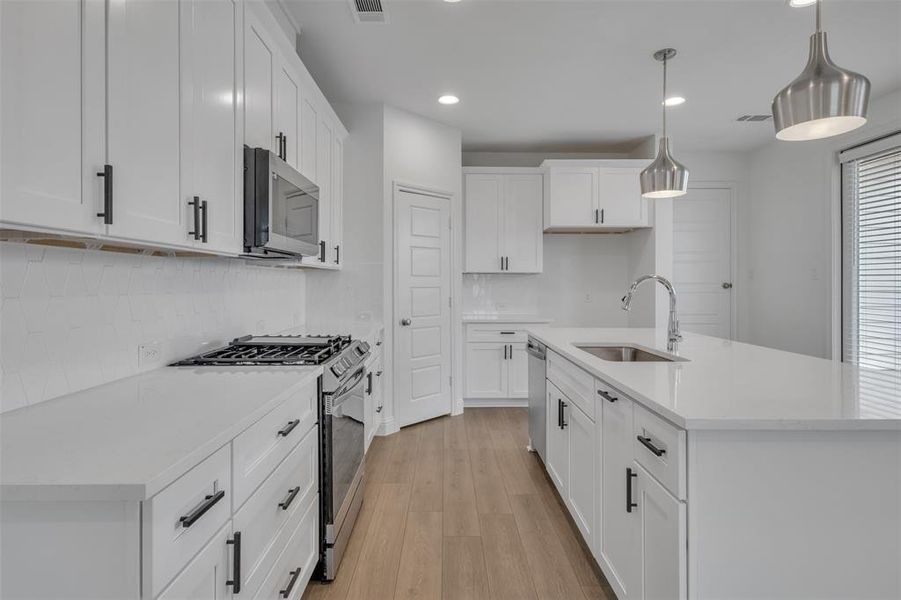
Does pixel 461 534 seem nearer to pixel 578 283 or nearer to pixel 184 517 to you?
pixel 184 517

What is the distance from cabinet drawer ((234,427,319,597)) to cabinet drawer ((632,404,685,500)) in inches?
43.4

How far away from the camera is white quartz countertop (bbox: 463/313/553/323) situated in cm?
468

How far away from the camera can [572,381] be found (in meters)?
2.25

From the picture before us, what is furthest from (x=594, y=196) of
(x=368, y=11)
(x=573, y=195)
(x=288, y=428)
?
(x=288, y=428)

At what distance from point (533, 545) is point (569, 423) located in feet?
Answer: 1.95

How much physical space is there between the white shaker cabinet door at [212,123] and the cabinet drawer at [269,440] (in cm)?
64

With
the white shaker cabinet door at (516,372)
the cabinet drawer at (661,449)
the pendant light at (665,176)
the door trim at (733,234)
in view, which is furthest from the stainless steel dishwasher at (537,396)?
the door trim at (733,234)

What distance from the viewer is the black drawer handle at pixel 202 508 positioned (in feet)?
2.91

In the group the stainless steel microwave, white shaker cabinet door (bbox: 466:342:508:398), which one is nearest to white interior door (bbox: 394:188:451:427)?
white shaker cabinet door (bbox: 466:342:508:398)

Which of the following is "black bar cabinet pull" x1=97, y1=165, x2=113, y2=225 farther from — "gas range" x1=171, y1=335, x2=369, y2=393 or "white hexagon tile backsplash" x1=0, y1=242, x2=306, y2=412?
"gas range" x1=171, y1=335, x2=369, y2=393

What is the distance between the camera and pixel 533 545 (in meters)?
2.19

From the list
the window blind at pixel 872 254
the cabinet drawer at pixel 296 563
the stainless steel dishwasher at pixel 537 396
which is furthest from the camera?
the window blind at pixel 872 254

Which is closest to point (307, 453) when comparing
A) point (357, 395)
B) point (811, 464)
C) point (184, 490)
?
point (357, 395)

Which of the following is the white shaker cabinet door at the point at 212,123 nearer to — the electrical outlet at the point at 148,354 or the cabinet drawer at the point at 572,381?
the electrical outlet at the point at 148,354
